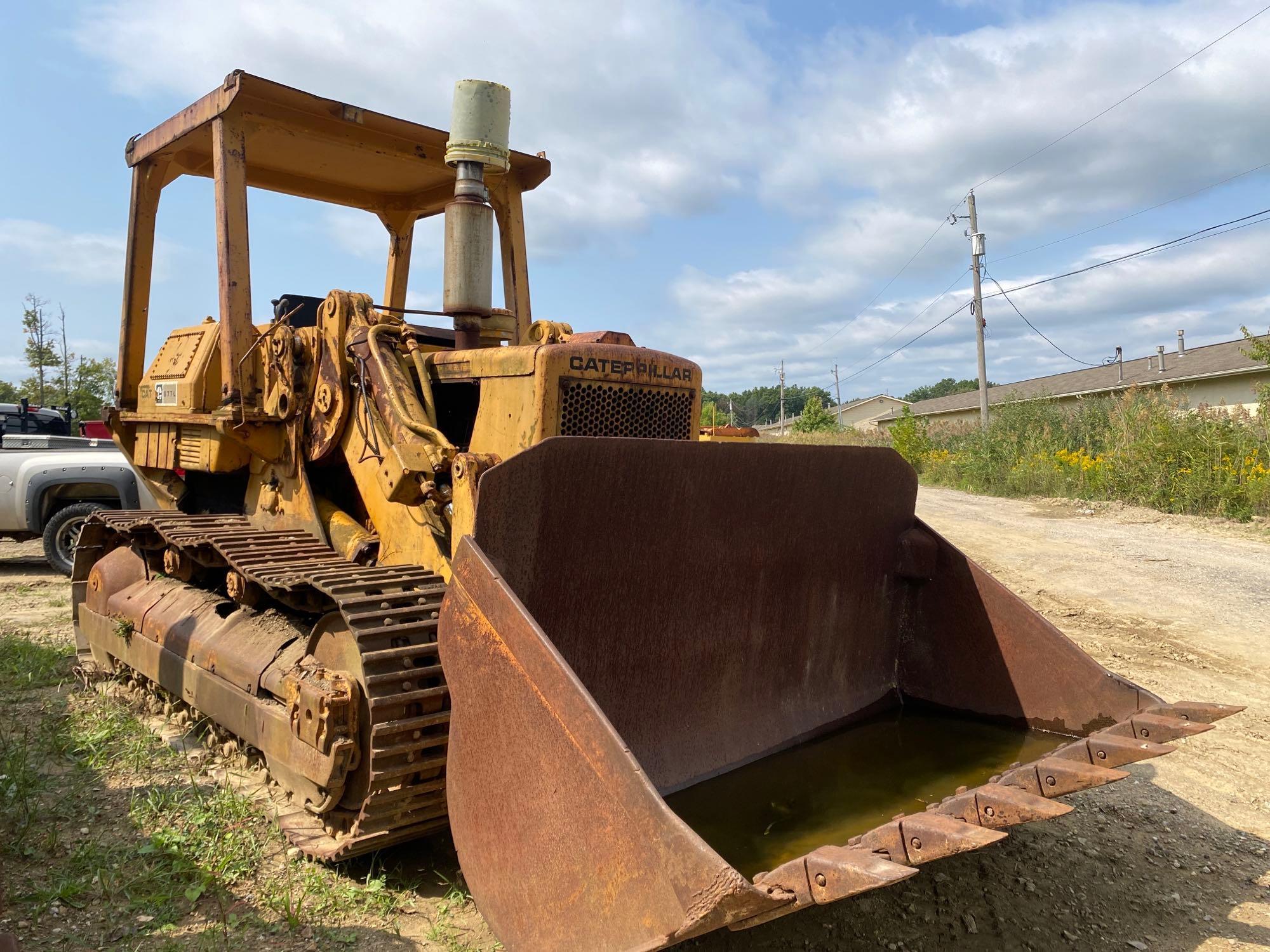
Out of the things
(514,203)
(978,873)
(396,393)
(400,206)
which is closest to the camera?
(978,873)

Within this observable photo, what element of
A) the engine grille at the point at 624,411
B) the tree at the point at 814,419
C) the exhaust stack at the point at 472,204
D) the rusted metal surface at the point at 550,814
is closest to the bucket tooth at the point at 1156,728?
the rusted metal surface at the point at 550,814

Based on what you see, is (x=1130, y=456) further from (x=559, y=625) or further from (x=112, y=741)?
(x=112, y=741)

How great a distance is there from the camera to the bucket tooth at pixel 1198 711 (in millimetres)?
2750

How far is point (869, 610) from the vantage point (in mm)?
3977

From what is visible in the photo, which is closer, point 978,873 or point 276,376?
point 978,873

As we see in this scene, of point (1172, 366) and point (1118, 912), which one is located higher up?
point (1172, 366)

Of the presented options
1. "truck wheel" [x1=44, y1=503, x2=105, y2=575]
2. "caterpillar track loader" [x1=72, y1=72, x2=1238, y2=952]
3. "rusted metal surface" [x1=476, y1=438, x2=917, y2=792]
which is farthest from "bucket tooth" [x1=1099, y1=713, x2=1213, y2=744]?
"truck wheel" [x1=44, y1=503, x2=105, y2=575]

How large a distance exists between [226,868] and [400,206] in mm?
3950

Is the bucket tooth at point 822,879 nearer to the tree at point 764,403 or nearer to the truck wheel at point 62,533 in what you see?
the truck wheel at point 62,533

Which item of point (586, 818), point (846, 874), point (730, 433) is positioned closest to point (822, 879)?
point (846, 874)

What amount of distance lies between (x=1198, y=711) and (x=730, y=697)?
1.49 meters

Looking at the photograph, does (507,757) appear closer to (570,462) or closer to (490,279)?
(570,462)

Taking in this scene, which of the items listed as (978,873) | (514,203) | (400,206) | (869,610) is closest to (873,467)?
(869,610)

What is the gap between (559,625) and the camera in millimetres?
2971
